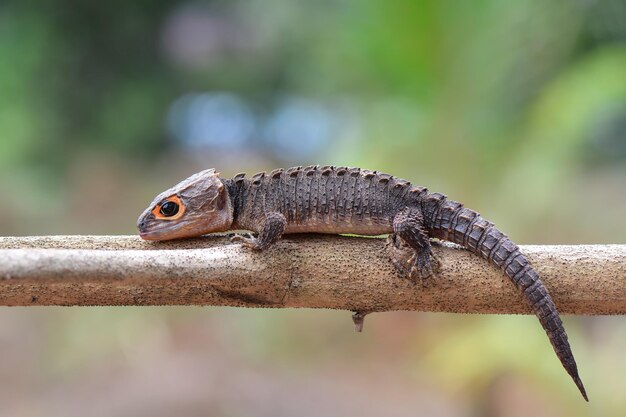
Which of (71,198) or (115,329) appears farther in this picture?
(71,198)

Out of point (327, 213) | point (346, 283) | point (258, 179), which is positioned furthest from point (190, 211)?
point (346, 283)

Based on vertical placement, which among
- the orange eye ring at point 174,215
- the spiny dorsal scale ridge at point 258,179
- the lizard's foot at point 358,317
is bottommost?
the lizard's foot at point 358,317

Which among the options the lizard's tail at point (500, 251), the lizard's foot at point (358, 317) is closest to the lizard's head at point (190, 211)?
the lizard's foot at point (358, 317)

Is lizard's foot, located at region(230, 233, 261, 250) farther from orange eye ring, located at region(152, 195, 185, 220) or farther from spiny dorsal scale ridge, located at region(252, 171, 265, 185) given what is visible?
spiny dorsal scale ridge, located at region(252, 171, 265, 185)

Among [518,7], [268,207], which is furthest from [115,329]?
[518,7]

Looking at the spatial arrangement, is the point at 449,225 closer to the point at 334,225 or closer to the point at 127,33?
the point at 334,225

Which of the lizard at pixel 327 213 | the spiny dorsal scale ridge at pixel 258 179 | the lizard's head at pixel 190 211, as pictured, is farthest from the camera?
the spiny dorsal scale ridge at pixel 258 179

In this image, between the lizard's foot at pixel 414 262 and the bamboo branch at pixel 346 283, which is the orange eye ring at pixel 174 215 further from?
the lizard's foot at pixel 414 262
